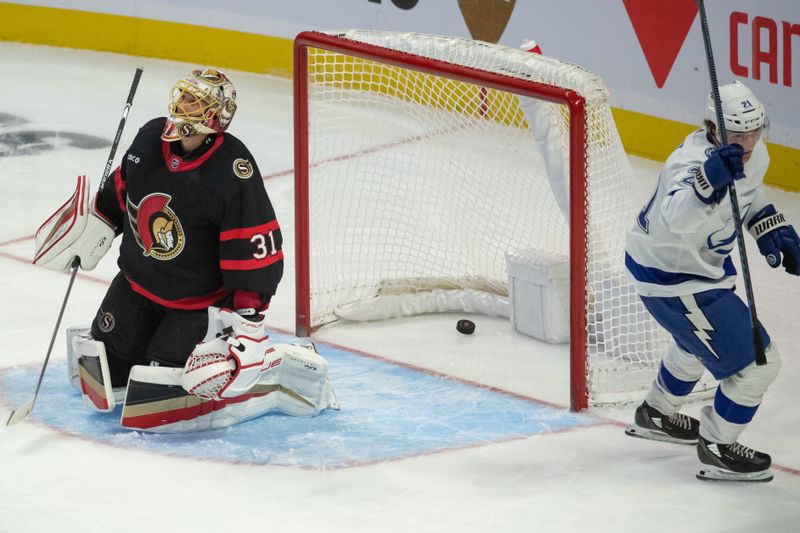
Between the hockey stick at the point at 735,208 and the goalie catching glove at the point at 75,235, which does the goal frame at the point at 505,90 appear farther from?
the goalie catching glove at the point at 75,235

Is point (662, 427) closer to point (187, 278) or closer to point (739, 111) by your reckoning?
point (739, 111)

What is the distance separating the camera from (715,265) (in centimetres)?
397

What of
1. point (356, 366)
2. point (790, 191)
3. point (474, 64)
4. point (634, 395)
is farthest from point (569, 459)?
point (790, 191)

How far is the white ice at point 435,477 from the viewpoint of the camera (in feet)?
12.4

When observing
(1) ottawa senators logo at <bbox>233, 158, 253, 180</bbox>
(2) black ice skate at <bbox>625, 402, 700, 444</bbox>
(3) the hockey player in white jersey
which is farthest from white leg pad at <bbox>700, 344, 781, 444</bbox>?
(1) ottawa senators logo at <bbox>233, 158, 253, 180</bbox>

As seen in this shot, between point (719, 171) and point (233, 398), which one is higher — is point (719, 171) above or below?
above

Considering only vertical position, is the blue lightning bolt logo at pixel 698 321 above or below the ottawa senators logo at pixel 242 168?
below

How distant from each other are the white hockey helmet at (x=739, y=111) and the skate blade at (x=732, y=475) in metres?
0.91

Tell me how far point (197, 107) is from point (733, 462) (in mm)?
1741

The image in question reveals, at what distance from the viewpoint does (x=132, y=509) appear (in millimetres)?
3807

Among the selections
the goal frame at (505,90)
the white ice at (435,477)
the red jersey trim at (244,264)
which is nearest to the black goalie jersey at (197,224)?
the red jersey trim at (244,264)

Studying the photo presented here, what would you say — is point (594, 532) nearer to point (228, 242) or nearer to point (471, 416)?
point (471, 416)

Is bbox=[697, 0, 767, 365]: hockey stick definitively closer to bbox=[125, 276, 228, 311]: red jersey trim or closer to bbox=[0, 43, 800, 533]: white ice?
bbox=[0, 43, 800, 533]: white ice

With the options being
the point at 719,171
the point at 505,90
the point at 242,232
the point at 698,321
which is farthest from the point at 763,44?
A: the point at 242,232
